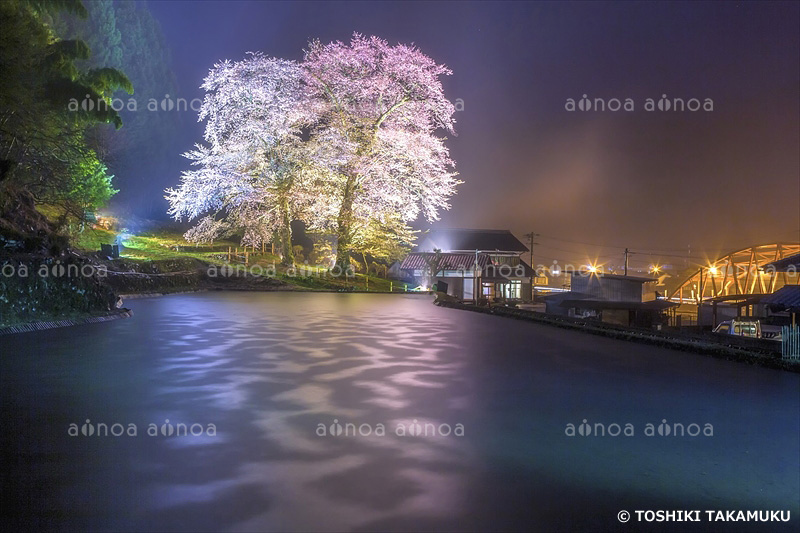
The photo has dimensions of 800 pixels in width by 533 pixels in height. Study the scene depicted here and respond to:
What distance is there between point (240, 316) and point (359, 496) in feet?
50.0

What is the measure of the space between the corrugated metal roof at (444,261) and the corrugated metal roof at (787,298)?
108 feet

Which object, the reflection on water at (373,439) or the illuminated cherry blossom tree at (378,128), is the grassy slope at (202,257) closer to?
the illuminated cherry blossom tree at (378,128)

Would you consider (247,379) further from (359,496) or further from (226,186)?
(226,186)

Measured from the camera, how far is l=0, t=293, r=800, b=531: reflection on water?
401 centimetres

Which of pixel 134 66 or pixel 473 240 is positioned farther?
pixel 473 240

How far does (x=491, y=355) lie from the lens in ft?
38.0

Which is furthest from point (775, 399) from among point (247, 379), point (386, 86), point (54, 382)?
point (386, 86)

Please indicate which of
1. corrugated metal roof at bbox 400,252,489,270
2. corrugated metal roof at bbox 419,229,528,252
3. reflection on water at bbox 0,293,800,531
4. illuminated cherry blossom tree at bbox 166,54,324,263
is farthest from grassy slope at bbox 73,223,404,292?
reflection on water at bbox 0,293,800,531

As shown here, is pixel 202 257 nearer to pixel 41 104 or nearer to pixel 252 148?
pixel 252 148

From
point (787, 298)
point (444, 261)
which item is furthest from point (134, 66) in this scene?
point (787, 298)

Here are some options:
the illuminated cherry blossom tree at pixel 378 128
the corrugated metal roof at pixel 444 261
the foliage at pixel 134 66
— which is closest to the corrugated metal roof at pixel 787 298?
the illuminated cherry blossom tree at pixel 378 128

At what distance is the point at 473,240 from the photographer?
194 ft

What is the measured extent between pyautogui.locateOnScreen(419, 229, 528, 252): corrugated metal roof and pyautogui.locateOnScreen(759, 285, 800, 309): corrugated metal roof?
125 feet

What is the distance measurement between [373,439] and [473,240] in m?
54.3
